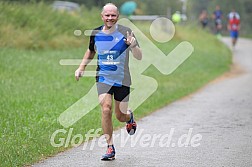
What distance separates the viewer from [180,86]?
19469 mm

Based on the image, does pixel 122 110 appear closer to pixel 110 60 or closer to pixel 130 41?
pixel 110 60

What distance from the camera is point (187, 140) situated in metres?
10.0

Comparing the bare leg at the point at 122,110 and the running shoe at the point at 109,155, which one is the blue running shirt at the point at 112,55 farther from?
the running shoe at the point at 109,155

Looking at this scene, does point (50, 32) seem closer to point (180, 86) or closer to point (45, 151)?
point (180, 86)

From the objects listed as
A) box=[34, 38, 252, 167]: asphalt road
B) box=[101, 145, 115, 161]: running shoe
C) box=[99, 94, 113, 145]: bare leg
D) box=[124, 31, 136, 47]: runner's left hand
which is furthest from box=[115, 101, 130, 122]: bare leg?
box=[124, 31, 136, 47]: runner's left hand

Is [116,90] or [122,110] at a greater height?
[116,90]

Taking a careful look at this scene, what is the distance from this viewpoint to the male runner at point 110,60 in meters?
8.30

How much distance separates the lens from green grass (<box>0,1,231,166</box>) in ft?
30.3

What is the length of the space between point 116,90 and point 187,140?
6.45 ft

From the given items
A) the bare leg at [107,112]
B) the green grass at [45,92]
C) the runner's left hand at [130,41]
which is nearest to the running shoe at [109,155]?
the bare leg at [107,112]

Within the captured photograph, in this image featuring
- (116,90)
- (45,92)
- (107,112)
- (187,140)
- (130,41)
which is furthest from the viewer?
(45,92)

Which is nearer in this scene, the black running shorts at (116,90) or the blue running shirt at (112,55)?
the blue running shirt at (112,55)

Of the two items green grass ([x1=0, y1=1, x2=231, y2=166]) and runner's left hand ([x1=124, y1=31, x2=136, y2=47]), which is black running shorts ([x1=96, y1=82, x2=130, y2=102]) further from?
green grass ([x1=0, y1=1, x2=231, y2=166])

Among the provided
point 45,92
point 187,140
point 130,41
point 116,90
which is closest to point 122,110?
point 116,90
